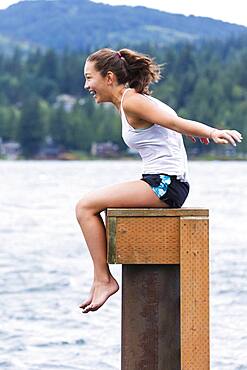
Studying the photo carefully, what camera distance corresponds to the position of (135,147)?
6.36 meters

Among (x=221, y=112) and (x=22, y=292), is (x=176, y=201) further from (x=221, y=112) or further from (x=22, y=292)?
(x=221, y=112)

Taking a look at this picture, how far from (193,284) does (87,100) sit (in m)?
154

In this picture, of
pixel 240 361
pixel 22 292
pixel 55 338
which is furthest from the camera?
pixel 22 292

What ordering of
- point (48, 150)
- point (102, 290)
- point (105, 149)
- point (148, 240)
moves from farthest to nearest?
point (48, 150) → point (105, 149) → point (102, 290) → point (148, 240)

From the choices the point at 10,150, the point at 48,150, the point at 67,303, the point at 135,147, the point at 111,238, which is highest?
the point at 135,147

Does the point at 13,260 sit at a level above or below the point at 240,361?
below

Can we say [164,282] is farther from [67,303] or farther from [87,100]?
[87,100]

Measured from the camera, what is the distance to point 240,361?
11531 mm

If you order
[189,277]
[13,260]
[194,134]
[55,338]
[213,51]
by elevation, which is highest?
[194,134]

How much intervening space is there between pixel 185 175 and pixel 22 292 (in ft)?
36.7

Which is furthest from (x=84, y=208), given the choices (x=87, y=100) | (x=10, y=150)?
(x=87, y=100)

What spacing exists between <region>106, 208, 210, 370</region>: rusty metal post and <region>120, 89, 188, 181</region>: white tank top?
39cm

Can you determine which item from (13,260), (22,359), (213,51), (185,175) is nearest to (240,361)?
(22,359)

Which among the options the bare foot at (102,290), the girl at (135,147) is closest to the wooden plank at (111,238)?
the girl at (135,147)
